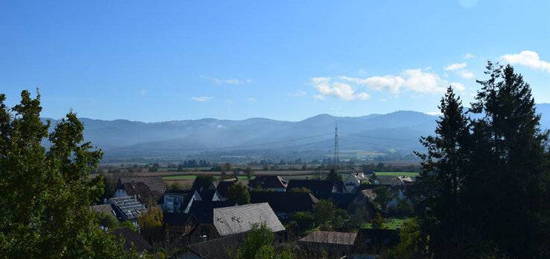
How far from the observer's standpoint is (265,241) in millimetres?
13641

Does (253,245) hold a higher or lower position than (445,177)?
lower

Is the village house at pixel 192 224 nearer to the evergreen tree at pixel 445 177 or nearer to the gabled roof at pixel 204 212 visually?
the gabled roof at pixel 204 212

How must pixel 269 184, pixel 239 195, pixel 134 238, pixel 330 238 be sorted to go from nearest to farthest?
pixel 134 238 → pixel 330 238 → pixel 239 195 → pixel 269 184

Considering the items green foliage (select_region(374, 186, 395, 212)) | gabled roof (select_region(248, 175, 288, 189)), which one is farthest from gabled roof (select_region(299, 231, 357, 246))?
gabled roof (select_region(248, 175, 288, 189))

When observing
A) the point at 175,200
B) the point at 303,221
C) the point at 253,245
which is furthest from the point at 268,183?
the point at 253,245

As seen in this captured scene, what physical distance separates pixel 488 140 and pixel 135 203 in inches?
1357

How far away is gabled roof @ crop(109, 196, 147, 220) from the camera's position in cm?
4278

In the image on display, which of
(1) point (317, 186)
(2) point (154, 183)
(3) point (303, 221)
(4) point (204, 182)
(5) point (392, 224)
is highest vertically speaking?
(4) point (204, 182)

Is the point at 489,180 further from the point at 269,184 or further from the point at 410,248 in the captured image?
the point at 269,184

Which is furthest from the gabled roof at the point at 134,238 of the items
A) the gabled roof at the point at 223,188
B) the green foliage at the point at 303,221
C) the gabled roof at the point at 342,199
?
the gabled roof at the point at 223,188

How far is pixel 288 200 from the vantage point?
51344 millimetres

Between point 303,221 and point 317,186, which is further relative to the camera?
point 317,186

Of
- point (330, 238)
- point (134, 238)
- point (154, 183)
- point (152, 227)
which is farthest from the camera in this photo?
point (154, 183)

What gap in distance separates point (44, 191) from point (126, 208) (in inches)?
1526
